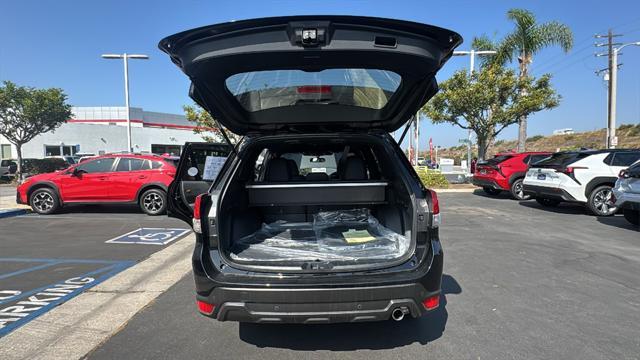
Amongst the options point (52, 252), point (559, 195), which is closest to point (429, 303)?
point (52, 252)

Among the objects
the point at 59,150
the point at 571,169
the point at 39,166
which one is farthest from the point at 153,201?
the point at 59,150

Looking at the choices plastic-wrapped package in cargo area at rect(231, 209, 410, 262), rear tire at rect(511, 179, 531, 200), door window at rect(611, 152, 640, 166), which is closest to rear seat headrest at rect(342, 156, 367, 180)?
plastic-wrapped package in cargo area at rect(231, 209, 410, 262)

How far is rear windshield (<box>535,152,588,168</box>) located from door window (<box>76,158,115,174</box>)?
10962 mm

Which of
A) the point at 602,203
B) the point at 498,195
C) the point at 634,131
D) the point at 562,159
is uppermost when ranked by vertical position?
the point at 634,131

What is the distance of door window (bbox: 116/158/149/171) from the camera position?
10133 millimetres

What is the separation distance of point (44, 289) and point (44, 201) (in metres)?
6.85

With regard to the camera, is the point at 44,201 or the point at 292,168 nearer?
the point at 292,168

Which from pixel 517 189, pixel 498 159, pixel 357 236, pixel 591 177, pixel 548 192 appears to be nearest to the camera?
pixel 357 236

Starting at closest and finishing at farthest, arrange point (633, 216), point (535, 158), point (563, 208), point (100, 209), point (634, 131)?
1. point (633, 216)
2. point (563, 208)
3. point (100, 209)
4. point (535, 158)
5. point (634, 131)

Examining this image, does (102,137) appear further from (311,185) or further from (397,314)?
(397,314)

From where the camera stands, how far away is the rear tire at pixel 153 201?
9.90m

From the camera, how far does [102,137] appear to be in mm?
39375

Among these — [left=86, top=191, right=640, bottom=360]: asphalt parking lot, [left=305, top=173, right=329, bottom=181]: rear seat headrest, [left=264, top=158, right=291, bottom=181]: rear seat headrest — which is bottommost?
[left=86, top=191, right=640, bottom=360]: asphalt parking lot

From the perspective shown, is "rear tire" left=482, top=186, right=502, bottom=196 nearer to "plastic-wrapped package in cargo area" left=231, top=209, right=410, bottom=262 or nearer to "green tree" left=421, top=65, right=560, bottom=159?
"green tree" left=421, top=65, right=560, bottom=159
